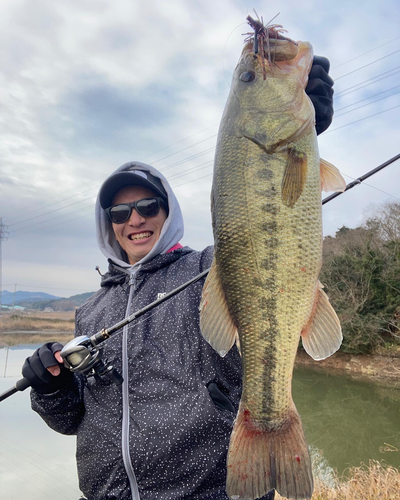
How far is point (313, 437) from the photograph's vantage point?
12516mm

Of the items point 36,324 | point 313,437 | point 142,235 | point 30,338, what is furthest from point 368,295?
point 36,324

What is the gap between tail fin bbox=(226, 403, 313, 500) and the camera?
5.45ft

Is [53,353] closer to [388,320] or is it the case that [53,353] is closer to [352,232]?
[388,320]

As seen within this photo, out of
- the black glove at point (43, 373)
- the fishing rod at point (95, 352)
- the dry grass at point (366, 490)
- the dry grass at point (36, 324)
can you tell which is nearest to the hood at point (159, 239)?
the fishing rod at point (95, 352)

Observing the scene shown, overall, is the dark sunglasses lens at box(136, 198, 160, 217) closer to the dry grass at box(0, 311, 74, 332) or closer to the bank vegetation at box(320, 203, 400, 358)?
the bank vegetation at box(320, 203, 400, 358)

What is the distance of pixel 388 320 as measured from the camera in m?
22.2

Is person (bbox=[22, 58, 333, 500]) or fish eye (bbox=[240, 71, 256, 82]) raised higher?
fish eye (bbox=[240, 71, 256, 82])

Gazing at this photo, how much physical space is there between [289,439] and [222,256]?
920 mm

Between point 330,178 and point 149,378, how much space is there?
157 centimetres

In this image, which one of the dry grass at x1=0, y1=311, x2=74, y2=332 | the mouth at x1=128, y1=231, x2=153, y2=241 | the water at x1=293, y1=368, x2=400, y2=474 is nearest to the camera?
the mouth at x1=128, y1=231, x2=153, y2=241

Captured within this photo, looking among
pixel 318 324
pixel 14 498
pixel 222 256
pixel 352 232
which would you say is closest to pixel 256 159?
pixel 222 256

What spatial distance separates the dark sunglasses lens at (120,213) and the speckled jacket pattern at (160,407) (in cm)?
45

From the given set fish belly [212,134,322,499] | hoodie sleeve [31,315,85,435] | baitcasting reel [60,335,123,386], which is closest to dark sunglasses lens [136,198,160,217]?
baitcasting reel [60,335,123,386]

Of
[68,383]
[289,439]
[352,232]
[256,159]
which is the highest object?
[352,232]
